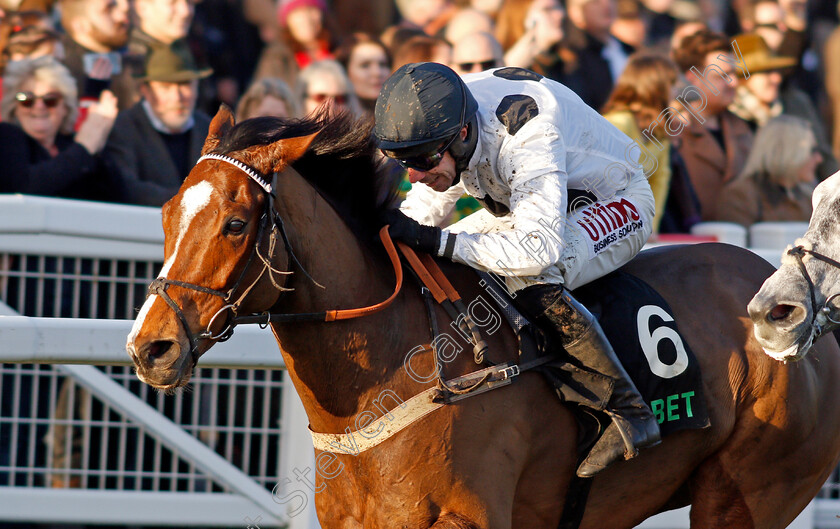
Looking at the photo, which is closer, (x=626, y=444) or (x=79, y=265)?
→ (x=626, y=444)

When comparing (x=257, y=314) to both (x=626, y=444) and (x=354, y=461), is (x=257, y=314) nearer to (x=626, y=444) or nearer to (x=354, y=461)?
(x=354, y=461)

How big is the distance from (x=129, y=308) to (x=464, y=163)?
1.74m

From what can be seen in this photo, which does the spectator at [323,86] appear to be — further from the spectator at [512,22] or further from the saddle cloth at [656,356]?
the saddle cloth at [656,356]

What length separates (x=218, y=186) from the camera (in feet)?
10.2

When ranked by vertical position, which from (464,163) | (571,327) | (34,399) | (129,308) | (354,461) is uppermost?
(464,163)

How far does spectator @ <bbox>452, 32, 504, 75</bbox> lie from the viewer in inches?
258

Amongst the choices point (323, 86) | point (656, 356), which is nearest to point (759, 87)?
point (323, 86)

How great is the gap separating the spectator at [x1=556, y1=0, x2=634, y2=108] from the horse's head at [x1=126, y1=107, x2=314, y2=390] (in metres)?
4.84

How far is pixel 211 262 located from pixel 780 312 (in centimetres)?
170

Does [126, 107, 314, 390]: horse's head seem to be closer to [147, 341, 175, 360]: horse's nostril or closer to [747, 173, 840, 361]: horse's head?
[147, 341, 175, 360]: horse's nostril

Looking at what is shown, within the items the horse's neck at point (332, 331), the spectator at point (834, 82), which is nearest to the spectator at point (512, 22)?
the spectator at point (834, 82)

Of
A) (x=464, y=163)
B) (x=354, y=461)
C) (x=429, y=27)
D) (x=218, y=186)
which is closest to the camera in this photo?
(x=218, y=186)

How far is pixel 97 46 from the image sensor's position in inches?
268

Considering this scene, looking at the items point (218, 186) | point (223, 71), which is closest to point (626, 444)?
point (218, 186)
